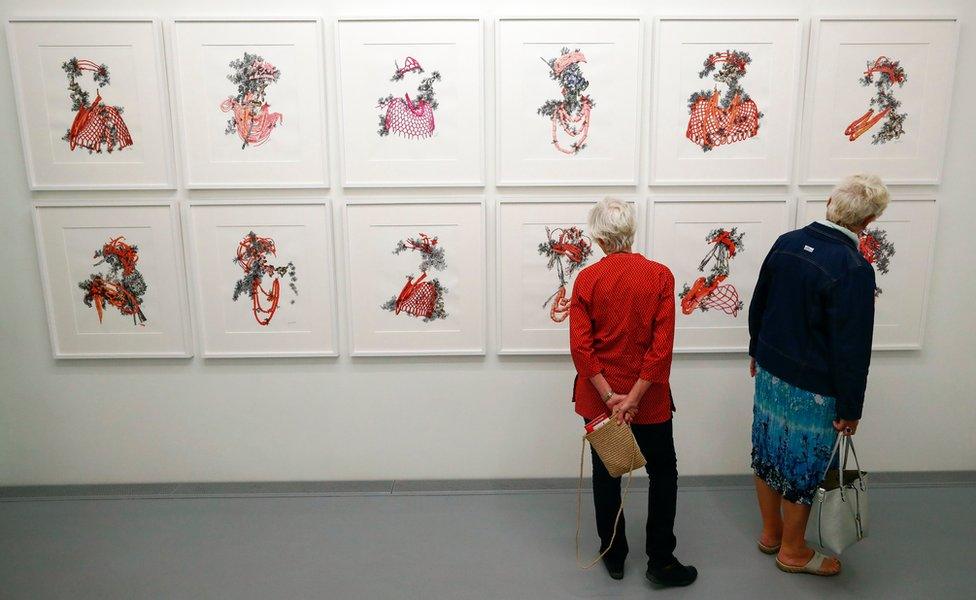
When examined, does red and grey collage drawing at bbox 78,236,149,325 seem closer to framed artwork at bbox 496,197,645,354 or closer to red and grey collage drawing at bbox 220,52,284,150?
red and grey collage drawing at bbox 220,52,284,150

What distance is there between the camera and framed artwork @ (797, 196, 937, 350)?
2.70 m

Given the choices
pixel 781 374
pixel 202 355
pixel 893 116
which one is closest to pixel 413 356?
pixel 202 355

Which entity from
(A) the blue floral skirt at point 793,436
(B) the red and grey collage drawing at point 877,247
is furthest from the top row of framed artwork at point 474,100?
(A) the blue floral skirt at point 793,436

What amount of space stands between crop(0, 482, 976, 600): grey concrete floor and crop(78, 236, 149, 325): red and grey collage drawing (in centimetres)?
97

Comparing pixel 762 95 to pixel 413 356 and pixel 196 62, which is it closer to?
pixel 413 356

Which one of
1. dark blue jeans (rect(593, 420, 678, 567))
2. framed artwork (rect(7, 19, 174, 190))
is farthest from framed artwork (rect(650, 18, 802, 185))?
framed artwork (rect(7, 19, 174, 190))

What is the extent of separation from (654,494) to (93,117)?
2.93 metres

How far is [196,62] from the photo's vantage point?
254 centimetres

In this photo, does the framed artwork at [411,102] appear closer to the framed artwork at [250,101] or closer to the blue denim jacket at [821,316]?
the framed artwork at [250,101]

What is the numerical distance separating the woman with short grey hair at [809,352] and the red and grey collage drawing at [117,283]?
2.81 metres

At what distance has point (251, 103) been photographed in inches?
101

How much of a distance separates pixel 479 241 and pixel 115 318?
1.82 m

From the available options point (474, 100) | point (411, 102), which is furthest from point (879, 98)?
point (411, 102)

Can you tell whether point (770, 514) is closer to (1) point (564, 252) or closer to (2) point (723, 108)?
(1) point (564, 252)
